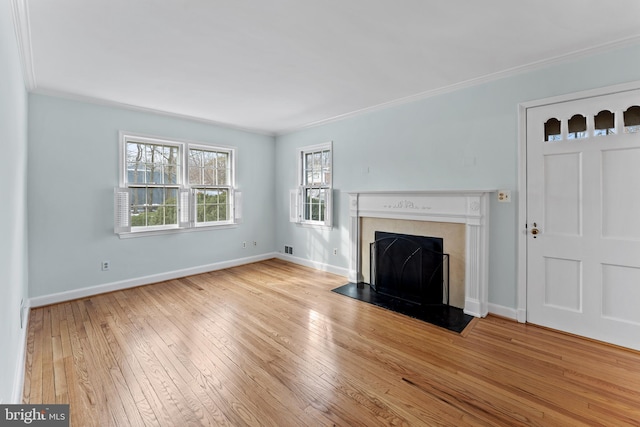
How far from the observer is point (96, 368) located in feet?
7.21

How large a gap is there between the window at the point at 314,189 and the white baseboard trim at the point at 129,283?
1.39m

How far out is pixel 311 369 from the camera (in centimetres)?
219

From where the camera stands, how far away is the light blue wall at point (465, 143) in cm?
273

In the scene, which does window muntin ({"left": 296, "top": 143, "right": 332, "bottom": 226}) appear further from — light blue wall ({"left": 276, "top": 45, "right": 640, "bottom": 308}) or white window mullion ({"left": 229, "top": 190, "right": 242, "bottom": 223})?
white window mullion ({"left": 229, "top": 190, "right": 242, "bottom": 223})

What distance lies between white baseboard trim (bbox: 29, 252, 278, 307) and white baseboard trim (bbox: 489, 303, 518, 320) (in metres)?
4.11

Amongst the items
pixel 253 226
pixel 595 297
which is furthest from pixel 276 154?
pixel 595 297

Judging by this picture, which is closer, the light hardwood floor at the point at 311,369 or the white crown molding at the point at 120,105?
the light hardwood floor at the point at 311,369

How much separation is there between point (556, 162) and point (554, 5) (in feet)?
4.73

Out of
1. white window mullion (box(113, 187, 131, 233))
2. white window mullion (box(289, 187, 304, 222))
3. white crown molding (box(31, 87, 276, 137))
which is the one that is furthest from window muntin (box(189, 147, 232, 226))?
white window mullion (box(289, 187, 304, 222))

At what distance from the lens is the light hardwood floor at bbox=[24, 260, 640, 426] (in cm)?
175

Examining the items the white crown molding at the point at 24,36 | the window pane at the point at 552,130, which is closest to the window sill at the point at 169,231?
the white crown molding at the point at 24,36

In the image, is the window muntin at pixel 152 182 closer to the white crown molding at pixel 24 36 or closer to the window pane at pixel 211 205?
the window pane at pixel 211 205

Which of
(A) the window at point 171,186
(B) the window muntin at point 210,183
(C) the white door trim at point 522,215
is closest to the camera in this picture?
(C) the white door trim at point 522,215

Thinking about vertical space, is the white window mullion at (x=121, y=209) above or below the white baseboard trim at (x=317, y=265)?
above
